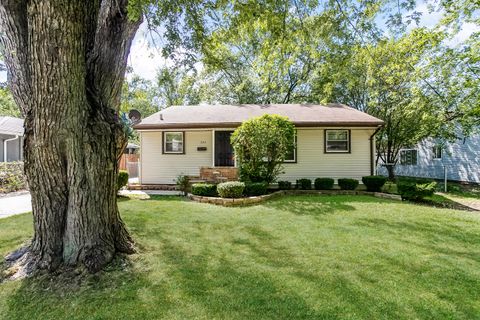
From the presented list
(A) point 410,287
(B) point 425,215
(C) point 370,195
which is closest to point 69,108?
(A) point 410,287

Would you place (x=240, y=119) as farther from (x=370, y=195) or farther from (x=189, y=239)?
(x=189, y=239)

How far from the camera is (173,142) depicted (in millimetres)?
12578

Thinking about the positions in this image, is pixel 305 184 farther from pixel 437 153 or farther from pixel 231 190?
pixel 437 153

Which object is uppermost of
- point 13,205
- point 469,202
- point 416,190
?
point 416,190

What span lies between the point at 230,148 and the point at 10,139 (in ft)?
43.0

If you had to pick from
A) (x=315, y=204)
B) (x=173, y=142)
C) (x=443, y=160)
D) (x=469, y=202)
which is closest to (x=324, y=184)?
(x=315, y=204)

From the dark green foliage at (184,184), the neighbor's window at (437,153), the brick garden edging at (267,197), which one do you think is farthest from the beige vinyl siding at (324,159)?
the neighbor's window at (437,153)

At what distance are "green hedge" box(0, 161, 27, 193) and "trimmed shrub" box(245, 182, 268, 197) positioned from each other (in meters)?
9.26

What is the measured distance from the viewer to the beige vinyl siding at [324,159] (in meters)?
11.8

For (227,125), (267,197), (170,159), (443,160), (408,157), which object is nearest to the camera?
(267,197)

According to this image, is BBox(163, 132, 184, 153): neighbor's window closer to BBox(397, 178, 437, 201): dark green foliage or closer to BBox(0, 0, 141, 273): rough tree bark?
BBox(0, 0, 141, 273): rough tree bark

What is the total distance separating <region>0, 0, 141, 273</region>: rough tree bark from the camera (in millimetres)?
3109

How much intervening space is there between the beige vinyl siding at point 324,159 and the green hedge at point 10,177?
11.3 meters

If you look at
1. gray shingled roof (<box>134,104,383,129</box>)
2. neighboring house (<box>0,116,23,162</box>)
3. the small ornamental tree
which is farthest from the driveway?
neighboring house (<box>0,116,23,162</box>)
